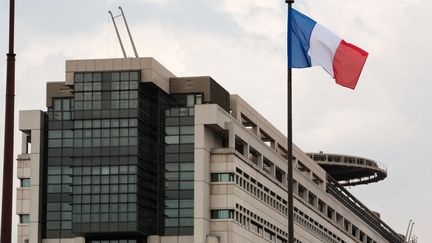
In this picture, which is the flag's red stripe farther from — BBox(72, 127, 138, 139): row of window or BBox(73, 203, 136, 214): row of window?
BBox(72, 127, 138, 139): row of window

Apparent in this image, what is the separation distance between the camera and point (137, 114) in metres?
144

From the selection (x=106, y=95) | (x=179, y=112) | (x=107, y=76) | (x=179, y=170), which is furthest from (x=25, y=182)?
(x=179, y=112)

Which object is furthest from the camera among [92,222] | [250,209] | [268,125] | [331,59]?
[268,125]

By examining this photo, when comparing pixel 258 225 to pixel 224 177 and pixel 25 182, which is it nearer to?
pixel 224 177

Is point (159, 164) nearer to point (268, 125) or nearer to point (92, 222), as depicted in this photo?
point (92, 222)

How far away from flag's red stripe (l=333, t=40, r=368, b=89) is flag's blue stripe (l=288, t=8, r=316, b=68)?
1457 millimetres

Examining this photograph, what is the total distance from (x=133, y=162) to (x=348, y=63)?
274 feet

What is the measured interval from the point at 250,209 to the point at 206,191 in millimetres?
9022

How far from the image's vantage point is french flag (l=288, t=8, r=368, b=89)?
2442 inches

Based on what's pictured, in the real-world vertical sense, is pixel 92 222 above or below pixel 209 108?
below

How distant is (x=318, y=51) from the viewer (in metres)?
62.6

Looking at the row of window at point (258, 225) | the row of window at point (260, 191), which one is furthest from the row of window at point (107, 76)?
the row of window at point (258, 225)

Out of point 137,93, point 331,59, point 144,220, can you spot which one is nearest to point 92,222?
point 144,220

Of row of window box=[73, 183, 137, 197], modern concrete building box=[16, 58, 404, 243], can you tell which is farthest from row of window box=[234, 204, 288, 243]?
row of window box=[73, 183, 137, 197]
